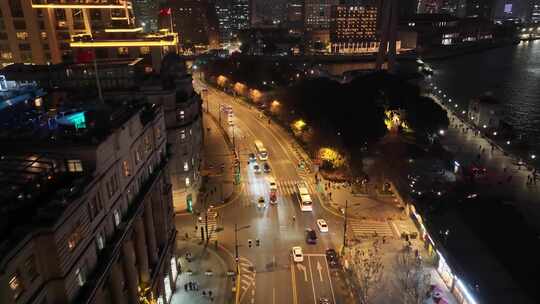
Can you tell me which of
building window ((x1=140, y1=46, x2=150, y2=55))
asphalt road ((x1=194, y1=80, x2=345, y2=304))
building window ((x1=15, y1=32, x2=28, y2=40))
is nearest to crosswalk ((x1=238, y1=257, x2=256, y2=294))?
asphalt road ((x1=194, y1=80, x2=345, y2=304))

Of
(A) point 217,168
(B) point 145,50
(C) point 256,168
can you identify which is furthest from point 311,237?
(B) point 145,50

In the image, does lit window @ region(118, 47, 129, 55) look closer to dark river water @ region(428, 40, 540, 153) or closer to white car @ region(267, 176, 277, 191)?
white car @ region(267, 176, 277, 191)

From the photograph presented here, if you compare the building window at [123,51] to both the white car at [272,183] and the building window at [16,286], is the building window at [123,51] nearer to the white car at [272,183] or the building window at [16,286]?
the white car at [272,183]

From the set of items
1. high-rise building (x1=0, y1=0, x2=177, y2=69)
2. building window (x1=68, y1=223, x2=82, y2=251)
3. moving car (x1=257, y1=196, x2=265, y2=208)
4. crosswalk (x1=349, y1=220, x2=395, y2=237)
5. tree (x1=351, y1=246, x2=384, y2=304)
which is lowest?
crosswalk (x1=349, y1=220, x2=395, y2=237)

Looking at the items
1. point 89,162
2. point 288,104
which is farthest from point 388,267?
point 288,104

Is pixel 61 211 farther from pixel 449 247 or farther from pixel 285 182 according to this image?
pixel 285 182

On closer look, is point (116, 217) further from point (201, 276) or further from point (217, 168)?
point (217, 168)
